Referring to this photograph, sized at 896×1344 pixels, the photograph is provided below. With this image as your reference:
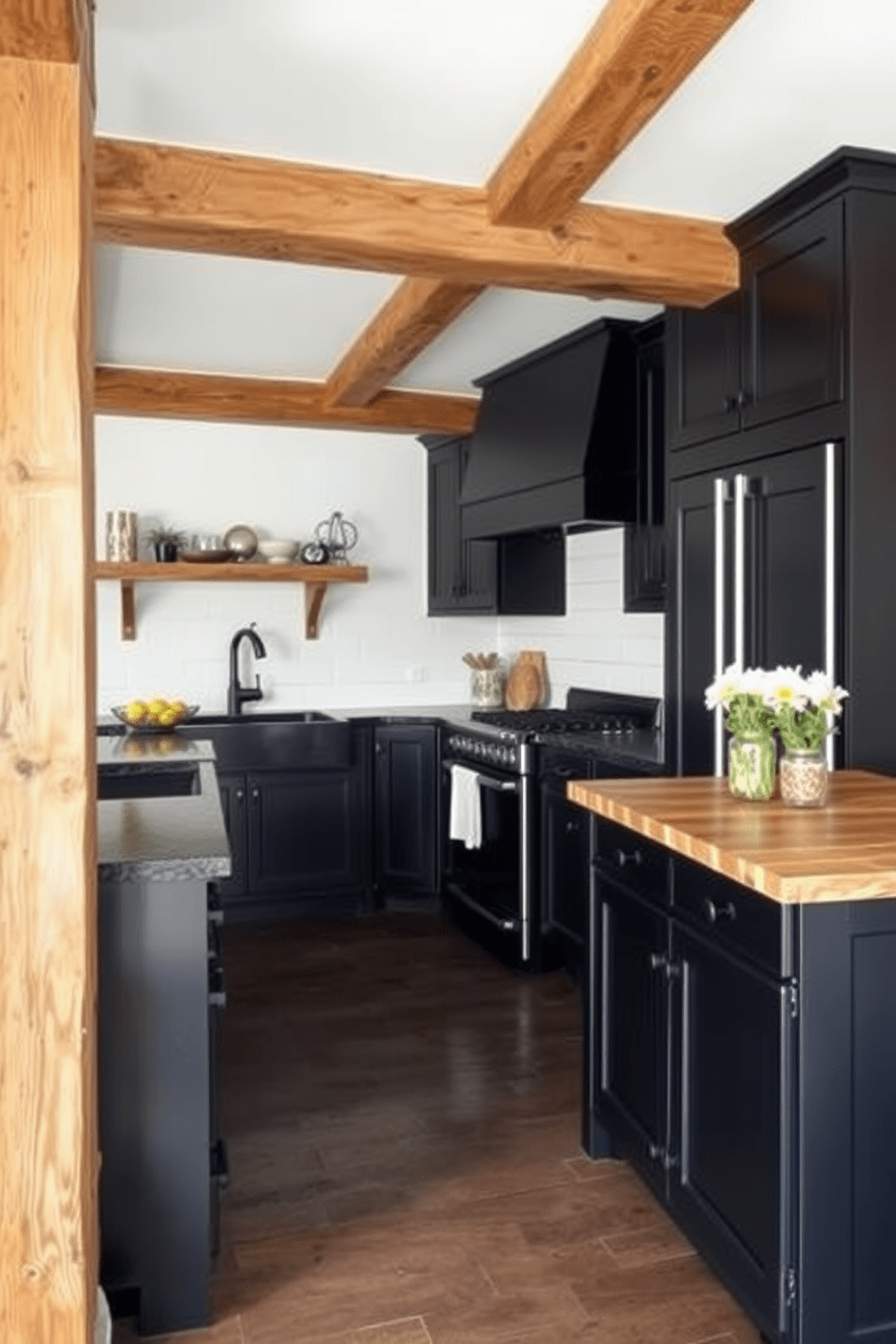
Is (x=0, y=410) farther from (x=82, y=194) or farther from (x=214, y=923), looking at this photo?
(x=214, y=923)

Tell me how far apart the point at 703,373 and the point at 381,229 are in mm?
1115

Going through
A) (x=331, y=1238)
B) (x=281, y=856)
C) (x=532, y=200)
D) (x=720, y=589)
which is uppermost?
(x=532, y=200)

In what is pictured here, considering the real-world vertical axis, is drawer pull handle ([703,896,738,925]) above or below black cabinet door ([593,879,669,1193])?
above

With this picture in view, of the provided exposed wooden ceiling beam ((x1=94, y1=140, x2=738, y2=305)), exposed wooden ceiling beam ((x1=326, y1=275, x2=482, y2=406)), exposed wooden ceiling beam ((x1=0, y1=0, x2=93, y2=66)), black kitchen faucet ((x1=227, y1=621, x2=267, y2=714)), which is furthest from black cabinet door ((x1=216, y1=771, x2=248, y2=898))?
exposed wooden ceiling beam ((x1=0, y1=0, x2=93, y2=66))

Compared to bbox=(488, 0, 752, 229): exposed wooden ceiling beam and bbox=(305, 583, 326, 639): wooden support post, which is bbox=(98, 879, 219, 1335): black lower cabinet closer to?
bbox=(488, 0, 752, 229): exposed wooden ceiling beam

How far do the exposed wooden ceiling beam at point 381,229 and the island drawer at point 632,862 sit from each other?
1486 millimetres

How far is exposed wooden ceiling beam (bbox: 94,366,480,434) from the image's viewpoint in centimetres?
464

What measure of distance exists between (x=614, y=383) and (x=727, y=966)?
2.53m

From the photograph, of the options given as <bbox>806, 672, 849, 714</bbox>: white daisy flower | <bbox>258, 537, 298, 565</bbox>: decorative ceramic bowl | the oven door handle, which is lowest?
the oven door handle

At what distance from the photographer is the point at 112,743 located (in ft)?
Answer: 12.5

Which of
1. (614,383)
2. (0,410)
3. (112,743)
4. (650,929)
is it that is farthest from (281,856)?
(0,410)

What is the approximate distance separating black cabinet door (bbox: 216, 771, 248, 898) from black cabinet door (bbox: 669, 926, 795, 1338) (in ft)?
9.67

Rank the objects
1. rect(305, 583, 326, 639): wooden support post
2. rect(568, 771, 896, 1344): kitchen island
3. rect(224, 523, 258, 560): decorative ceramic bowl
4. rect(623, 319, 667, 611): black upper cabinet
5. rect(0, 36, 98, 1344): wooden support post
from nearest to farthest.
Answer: rect(0, 36, 98, 1344): wooden support post → rect(568, 771, 896, 1344): kitchen island → rect(623, 319, 667, 611): black upper cabinet → rect(224, 523, 258, 560): decorative ceramic bowl → rect(305, 583, 326, 639): wooden support post

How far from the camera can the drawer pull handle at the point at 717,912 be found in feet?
6.36
